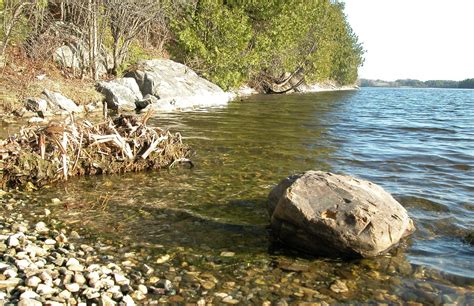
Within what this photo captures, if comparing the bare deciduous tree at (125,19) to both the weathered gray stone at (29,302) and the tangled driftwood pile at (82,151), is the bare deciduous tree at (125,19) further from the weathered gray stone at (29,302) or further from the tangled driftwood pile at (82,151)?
the weathered gray stone at (29,302)

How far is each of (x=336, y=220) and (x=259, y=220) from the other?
1.64m

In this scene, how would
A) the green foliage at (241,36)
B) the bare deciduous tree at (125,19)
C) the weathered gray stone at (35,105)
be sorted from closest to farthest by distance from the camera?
1. the weathered gray stone at (35,105)
2. the bare deciduous tree at (125,19)
3. the green foliage at (241,36)

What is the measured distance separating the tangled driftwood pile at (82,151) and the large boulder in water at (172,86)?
13.1 metres

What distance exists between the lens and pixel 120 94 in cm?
2103

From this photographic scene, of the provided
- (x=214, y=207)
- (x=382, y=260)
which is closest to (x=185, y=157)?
(x=214, y=207)

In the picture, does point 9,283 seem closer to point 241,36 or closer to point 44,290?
point 44,290

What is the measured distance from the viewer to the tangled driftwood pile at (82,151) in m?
7.55

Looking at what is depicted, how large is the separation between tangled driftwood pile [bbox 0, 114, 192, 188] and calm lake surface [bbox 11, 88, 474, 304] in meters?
0.38

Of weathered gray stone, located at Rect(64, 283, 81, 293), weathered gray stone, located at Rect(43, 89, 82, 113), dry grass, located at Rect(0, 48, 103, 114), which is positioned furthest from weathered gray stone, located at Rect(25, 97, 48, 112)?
weathered gray stone, located at Rect(64, 283, 81, 293)

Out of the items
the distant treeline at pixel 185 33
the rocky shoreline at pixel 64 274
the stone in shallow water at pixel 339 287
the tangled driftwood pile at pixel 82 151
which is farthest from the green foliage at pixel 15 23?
the stone in shallow water at pixel 339 287

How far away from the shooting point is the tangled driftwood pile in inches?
297

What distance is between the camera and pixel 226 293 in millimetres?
4418

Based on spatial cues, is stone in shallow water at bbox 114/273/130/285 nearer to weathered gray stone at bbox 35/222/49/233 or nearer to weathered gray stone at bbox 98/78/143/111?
weathered gray stone at bbox 35/222/49/233

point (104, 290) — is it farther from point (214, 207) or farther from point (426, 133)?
point (426, 133)
